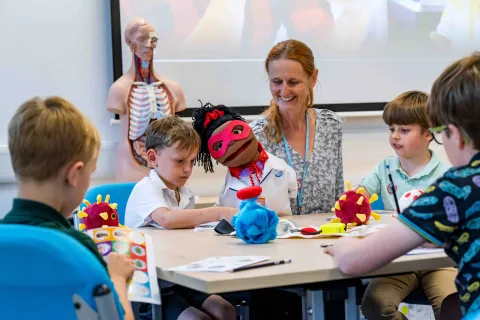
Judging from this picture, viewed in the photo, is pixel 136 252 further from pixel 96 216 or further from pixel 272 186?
pixel 272 186

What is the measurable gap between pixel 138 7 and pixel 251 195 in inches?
72.6

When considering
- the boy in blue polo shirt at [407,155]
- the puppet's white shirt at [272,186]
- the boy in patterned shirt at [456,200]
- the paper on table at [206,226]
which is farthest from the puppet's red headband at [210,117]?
the boy in patterned shirt at [456,200]

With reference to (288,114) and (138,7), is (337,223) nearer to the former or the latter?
(288,114)

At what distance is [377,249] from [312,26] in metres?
2.61

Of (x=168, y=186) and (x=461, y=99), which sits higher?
(x=461, y=99)

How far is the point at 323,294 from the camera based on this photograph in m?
1.73

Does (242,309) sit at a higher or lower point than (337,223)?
lower

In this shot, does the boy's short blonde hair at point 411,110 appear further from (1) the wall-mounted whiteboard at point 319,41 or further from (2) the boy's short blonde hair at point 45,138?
(2) the boy's short blonde hair at point 45,138

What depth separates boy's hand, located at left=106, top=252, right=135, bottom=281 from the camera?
60.7 inches

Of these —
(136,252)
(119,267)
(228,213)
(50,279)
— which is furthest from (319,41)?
(50,279)

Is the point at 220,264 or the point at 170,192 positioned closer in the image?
the point at 220,264

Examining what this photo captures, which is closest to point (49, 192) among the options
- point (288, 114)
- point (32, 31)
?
point (288, 114)

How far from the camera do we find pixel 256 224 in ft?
6.60

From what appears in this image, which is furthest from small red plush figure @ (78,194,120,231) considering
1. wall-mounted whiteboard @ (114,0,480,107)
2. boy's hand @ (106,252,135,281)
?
wall-mounted whiteboard @ (114,0,480,107)
